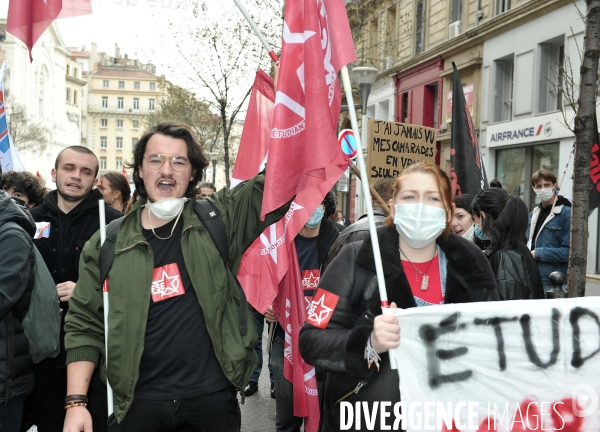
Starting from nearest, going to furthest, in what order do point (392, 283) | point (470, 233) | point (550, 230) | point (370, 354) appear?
point (370, 354) → point (392, 283) → point (470, 233) → point (550, 230)

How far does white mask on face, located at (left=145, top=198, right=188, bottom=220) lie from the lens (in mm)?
3131

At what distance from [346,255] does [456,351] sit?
61 centimetres

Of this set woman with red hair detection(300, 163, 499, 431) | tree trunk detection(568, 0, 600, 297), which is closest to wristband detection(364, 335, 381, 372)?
woman with red hair detection(300, 163, 499, 431)

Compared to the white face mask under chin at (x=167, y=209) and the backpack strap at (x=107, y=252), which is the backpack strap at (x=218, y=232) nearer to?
the white face mask under chin at (x=167, y=209)

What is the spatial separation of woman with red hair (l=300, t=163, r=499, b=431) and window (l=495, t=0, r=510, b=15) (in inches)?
711

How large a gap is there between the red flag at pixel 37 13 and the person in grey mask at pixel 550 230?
16.9ft

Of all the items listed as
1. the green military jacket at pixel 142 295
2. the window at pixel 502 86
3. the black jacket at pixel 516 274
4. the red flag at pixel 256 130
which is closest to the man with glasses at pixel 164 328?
the green military jacket at pixel 142 295

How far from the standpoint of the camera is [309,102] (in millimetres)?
3148

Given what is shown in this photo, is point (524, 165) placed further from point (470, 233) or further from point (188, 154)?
point (188, 154)

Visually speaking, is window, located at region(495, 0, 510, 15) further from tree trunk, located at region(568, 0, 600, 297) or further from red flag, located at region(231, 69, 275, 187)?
red flag, located at region(231, 69, 275, 187)

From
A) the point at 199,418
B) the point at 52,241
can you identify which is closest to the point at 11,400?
the point at 199,418

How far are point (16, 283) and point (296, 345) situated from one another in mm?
1902

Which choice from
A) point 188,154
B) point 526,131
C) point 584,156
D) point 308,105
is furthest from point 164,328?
point 526,131

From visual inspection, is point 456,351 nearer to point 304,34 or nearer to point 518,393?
point 518,393
